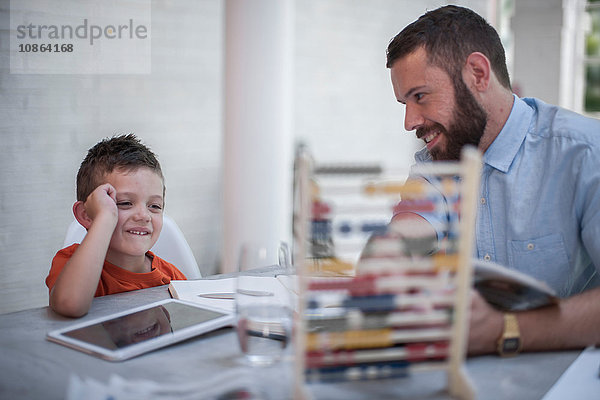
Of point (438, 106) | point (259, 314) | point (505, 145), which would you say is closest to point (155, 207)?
point (259, 314)

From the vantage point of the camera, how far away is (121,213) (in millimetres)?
1488

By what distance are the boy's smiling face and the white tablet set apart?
311 mm

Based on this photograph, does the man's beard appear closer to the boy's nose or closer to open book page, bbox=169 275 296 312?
open book page, bbox=169 275 296 312

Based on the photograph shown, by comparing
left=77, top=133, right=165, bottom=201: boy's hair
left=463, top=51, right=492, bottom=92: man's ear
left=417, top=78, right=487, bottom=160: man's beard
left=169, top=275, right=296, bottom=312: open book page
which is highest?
left=463, top=51, right=492, bottom=92: man's ear

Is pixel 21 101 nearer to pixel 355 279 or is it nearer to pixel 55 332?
pixel 55 332

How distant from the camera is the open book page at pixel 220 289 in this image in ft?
4.00

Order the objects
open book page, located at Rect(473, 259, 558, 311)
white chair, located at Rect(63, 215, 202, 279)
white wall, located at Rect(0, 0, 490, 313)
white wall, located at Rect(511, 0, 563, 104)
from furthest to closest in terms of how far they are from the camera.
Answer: white wall, located at Rect(511, 0, 563, 104) → white wall, located at Rect(0, 0, 490, 313) → white chair, located at Rect(63, 215, 202, 279) → open book page, located at Rect(473, 259, 558, 311)

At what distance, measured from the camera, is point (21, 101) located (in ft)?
6.91

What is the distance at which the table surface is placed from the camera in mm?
862

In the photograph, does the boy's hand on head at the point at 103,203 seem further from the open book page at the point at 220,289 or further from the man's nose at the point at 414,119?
the man's nose at the point at 414,119

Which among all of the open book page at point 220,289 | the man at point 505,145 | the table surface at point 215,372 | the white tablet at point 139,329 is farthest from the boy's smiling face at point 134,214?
the man at point 505,145

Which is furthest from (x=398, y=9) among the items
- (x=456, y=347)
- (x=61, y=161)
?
(x=456, y=347)

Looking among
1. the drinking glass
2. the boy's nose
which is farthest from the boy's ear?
the drinking glass

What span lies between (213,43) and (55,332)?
2.26 meters
